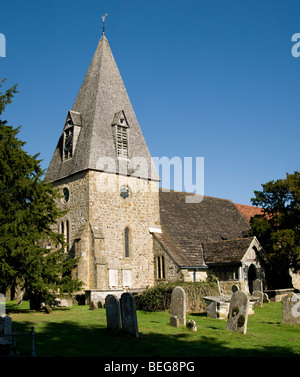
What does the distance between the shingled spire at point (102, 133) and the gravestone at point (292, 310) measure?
14.9 metres

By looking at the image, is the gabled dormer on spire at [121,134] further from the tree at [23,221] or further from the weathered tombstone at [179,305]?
the weathered tombstone at [179,305]

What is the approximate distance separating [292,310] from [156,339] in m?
5.73

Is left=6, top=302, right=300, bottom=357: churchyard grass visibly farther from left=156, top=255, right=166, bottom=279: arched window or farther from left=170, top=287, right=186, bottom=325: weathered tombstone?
left=156, top=255, right=166, bottom=279: arched window

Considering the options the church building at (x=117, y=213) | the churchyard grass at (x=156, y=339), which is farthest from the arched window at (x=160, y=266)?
the churchyard grass at (x=156, y=339)

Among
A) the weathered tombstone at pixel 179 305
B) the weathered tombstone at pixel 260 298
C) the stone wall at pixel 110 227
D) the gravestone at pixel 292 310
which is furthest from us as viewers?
the stone wall at pixel 110 227

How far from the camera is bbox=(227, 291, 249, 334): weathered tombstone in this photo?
12.7 metres

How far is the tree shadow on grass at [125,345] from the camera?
9.64 meters

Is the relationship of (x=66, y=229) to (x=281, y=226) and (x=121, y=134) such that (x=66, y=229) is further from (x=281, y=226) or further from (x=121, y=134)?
(x=281, y=226)

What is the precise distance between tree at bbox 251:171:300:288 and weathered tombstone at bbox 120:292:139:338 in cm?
1404

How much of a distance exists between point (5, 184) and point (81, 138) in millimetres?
10219

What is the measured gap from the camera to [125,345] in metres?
10.7

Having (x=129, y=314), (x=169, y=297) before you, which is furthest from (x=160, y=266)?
(x=129, y=314)

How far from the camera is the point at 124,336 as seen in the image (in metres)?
11.9

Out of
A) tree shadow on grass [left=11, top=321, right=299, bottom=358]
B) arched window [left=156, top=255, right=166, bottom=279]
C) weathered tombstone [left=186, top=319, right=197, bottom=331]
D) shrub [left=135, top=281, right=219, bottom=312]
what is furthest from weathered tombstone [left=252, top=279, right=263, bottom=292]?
tree shadow on grass [left=11, top=321, right=299, bottom=358]
